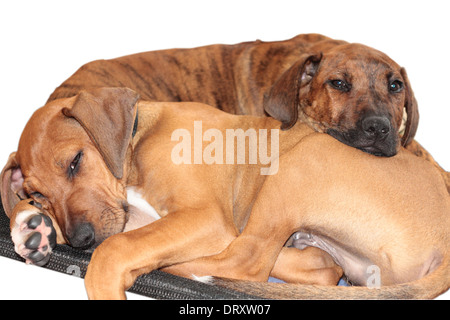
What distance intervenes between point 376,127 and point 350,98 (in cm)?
42

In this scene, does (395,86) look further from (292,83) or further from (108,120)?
(108,120)

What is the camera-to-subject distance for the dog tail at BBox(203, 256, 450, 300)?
290 cm

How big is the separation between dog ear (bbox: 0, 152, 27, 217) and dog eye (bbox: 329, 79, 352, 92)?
2473mm

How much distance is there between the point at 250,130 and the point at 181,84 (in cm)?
148

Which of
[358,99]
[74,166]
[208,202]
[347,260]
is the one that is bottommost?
[347,260]

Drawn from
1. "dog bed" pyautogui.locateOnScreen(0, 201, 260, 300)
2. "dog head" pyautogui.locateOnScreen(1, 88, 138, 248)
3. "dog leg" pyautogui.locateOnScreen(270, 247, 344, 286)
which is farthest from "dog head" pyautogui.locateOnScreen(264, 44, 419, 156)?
"dog bed" pyautogui.locateOnScreen(0, 201, 260, 300)

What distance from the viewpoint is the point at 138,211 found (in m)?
3.75

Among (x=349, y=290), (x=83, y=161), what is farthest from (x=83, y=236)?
(x=349, y=290)

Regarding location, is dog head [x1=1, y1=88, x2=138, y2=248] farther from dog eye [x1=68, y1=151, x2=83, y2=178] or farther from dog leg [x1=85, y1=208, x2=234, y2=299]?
dog leg [x1=85, y1=208, x2=234, y2=299]

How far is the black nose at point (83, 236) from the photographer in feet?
10.6

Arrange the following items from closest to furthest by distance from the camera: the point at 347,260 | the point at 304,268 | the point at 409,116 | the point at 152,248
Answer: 1. the point at 152,248
2. the point at 347,260
3. the point at 304,268
4. the point at 409,116
